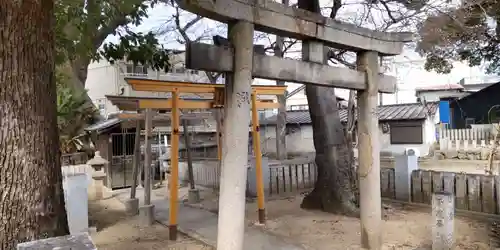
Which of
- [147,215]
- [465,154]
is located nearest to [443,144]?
[465,154]

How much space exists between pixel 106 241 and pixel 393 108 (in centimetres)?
1939

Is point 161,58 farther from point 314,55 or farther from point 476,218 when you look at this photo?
point 476,218

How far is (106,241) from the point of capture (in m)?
7.10

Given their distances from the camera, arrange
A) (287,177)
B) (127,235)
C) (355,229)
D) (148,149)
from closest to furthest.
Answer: (355,229)
(127,235)
(148,149)
(287,177)

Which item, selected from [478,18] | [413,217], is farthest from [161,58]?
[478,18]

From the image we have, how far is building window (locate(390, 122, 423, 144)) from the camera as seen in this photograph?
67.3ft

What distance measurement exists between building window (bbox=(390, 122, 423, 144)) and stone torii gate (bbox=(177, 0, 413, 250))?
15865 millimetres

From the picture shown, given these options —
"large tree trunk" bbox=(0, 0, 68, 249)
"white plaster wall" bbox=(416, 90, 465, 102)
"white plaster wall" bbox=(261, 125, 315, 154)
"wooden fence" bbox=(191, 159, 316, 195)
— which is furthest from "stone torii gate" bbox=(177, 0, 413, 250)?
"white plaster wall" bbox=(416, 90, 465, 102)

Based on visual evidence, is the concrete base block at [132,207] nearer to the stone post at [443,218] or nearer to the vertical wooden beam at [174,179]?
the vertical wooden beam at [174,179]

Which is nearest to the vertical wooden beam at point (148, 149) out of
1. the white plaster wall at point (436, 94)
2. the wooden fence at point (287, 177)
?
the wooden fence at point (287, 177)

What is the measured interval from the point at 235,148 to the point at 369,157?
8.41ft

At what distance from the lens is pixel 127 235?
24.6 ft

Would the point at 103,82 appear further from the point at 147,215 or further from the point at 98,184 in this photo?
the point at 147,215

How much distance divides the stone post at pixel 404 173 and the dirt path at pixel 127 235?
533 centimetres
